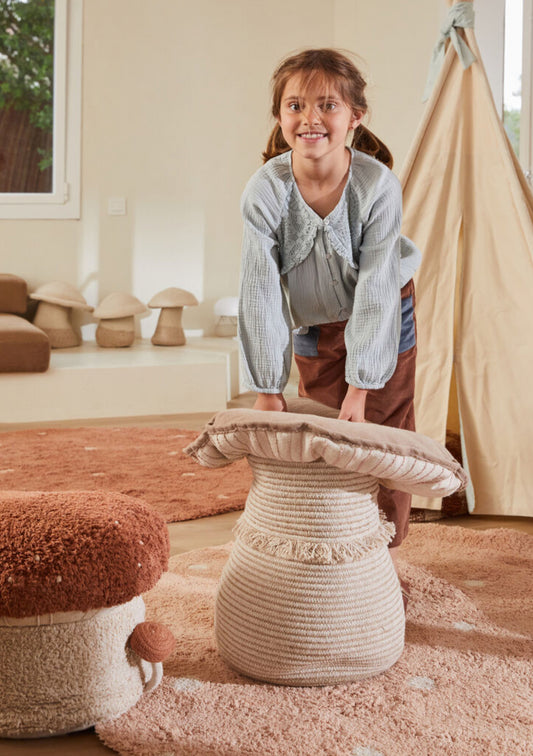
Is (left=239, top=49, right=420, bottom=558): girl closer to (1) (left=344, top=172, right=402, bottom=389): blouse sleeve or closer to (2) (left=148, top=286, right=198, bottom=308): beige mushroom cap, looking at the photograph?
(1) (left=344, top=172, right=402, bottom=389): blouse sleeve

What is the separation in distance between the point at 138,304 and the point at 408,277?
10.1ft

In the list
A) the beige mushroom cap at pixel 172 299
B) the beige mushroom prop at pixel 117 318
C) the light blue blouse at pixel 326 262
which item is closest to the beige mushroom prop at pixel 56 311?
the beige mushroom prop at pixel 117 318

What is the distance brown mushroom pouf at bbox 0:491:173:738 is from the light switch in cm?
386

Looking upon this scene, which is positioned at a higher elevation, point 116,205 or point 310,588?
point 116,205

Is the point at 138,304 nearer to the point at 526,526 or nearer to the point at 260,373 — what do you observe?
the point at 526,526

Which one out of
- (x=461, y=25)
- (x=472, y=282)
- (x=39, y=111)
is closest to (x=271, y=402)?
(x=472, y=282)

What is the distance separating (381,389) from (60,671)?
2.76 feet

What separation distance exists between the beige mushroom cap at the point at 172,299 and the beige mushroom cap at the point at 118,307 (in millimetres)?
81

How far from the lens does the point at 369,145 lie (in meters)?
1.74

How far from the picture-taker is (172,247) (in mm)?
5098

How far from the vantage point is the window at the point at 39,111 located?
4.80 meters

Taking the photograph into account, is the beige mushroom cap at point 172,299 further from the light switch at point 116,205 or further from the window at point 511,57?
the window at point 511,57

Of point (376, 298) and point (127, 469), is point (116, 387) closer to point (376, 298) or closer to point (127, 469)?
point (127, 469)

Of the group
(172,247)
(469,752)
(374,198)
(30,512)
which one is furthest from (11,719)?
(172,247)
